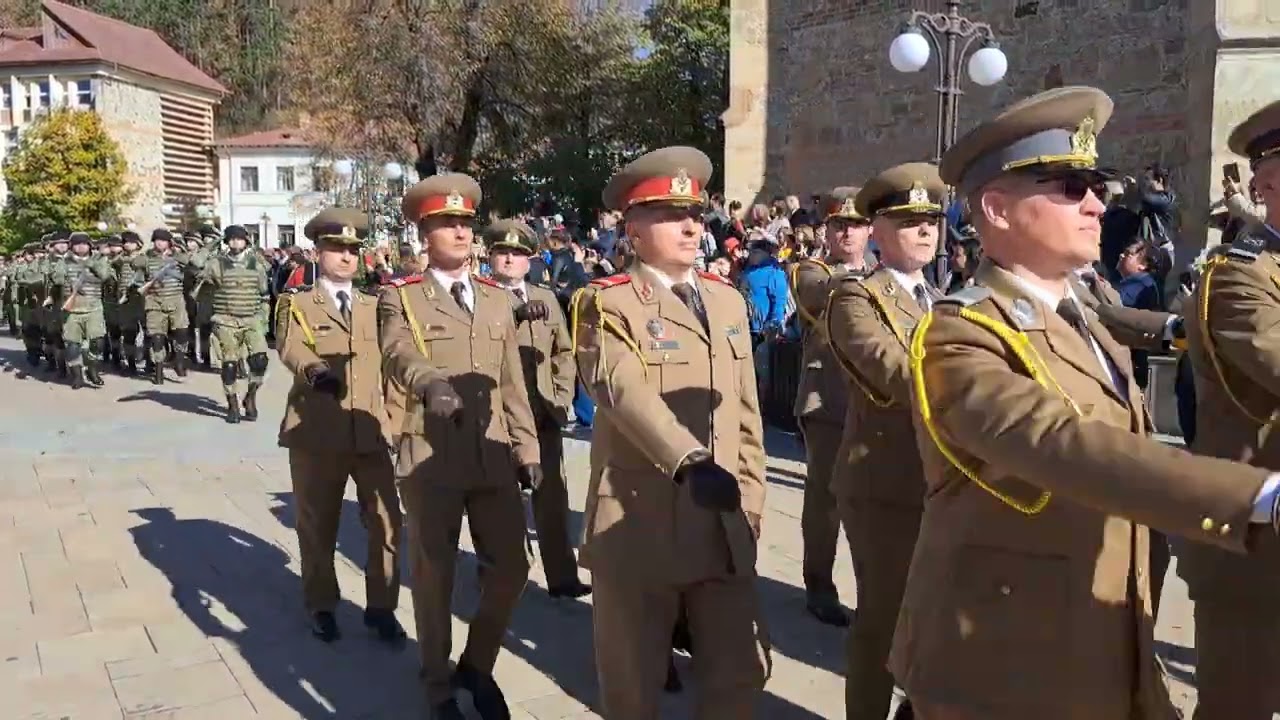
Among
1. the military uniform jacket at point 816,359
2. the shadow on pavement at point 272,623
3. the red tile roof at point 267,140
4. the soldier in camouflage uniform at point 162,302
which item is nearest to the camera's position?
the shadow on pavement at point 272,623

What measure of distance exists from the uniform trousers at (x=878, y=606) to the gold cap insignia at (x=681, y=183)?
49.1 inches

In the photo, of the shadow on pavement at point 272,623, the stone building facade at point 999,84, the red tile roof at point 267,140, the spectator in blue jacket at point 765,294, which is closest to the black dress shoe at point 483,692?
the shadow on pavement at point 272,623

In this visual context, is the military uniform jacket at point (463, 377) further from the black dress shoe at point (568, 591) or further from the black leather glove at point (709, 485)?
the black dress shoe at point (568, 591)

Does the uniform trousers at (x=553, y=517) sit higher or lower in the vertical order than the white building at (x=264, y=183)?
lower

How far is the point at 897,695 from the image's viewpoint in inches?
185

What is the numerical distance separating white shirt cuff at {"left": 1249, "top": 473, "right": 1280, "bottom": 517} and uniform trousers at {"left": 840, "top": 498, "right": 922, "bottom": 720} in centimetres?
221

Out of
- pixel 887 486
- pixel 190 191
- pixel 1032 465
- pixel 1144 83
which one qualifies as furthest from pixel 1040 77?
pixel 190 191

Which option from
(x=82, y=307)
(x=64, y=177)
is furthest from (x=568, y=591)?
(x=64, y=177)

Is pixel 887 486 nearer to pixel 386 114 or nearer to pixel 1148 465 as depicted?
pixel 1148 465

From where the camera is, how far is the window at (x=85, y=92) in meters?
51.0

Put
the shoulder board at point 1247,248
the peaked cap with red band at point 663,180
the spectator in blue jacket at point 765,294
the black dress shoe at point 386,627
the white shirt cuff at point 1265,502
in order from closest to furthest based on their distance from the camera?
the white shirt cuff at point 1265,502, the shoulder board at point 1247,248, the peaked cap with red band at point 663,180, the black dress shoe at point 386,627, the spectator in blue jacket at point 765,294

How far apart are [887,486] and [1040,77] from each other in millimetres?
14589

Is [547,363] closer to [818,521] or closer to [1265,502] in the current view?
[818,521]

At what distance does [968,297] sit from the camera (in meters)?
2.26
